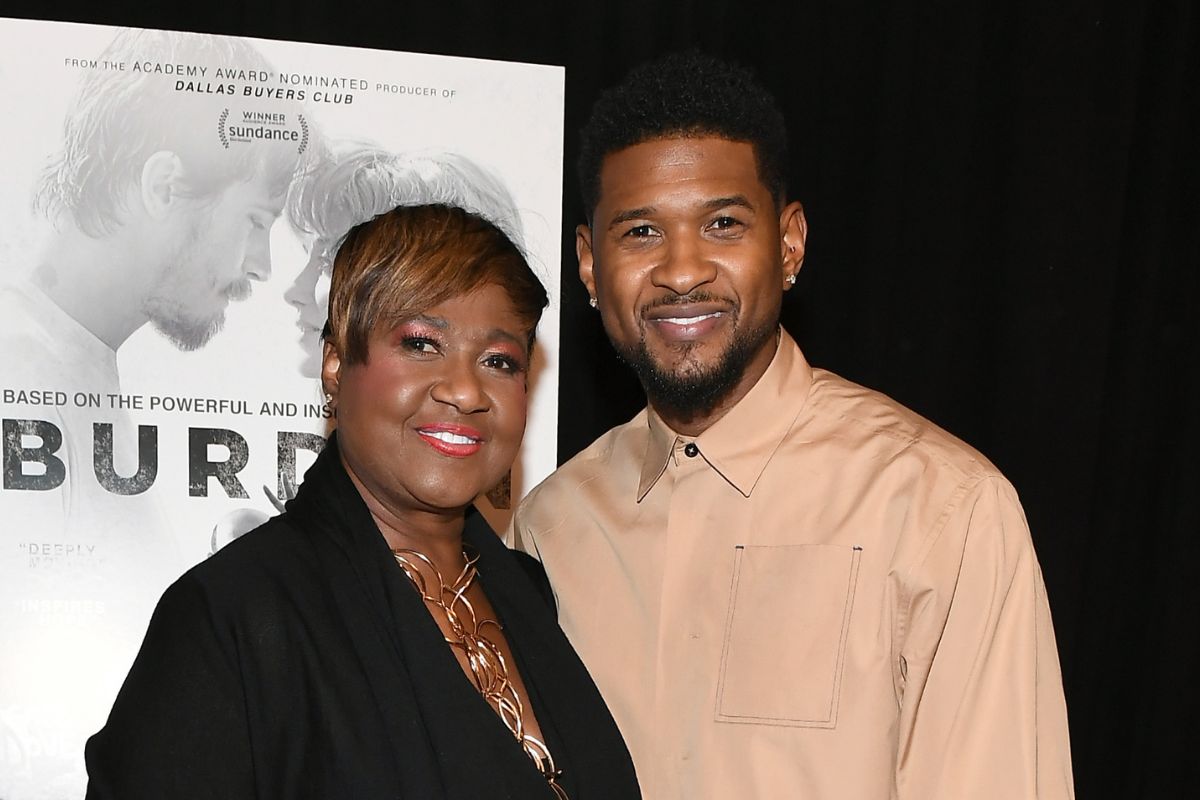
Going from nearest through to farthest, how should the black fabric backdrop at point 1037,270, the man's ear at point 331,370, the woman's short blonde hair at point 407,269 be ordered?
the woman's short blonde hair at point 407,269, the man's ear at point 331,370, the black fabric backdrop at point 1037,270

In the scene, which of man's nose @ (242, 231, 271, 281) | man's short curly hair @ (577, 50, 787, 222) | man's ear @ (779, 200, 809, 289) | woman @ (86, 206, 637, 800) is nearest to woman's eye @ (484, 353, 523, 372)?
woman @ (86, 206, 637, 800)

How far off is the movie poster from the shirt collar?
93 centimetres

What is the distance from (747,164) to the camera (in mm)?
2129

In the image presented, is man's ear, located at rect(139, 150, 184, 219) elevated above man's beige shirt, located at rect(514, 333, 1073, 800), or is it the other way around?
man's ear, located at rect(139, 150, 184, 219)

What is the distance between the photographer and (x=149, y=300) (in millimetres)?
2896

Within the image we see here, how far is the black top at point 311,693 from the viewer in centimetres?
151

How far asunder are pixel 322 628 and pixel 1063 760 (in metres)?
1.10

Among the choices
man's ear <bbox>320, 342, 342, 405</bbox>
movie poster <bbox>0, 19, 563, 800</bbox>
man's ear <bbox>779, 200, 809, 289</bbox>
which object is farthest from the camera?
movie poster <bbox>0, 19, 563, 800</bbox>

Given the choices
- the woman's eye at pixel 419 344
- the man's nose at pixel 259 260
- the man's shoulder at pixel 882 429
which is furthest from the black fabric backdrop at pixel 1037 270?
the woman's eye at pixel 419 344

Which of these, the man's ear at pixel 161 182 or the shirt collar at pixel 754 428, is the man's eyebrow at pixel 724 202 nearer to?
the shirt collar at pixel 754 428

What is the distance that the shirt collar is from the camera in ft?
6.97

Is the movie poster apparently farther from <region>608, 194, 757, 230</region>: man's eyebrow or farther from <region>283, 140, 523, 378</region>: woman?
<region>608, 194, 757, 230</region>: man's eyebrow

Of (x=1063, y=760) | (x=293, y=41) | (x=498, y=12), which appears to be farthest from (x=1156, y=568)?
(x=293, y=41)

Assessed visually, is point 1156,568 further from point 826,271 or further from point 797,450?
point 797,450
